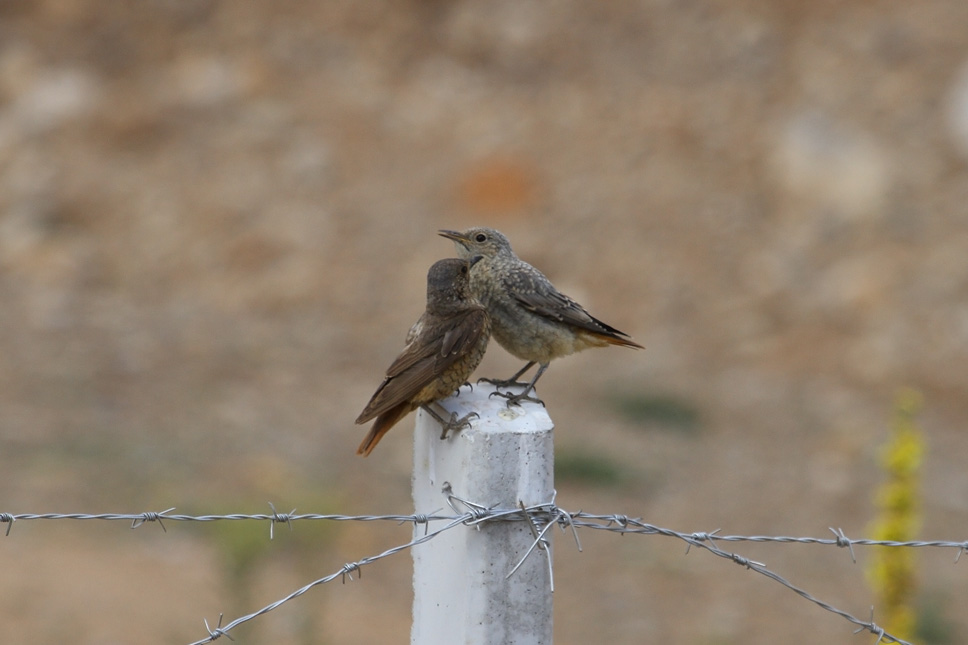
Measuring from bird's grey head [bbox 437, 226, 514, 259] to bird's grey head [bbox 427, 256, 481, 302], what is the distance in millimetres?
1181

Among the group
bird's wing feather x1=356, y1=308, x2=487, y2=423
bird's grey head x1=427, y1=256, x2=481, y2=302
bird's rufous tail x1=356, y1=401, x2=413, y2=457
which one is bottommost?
bird's rufous tail x1=356, y1=401, x2=413, y2=457

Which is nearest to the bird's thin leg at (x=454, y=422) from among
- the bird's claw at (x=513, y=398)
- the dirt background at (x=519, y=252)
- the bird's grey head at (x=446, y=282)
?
the bird's claw at (x=513, y=398)

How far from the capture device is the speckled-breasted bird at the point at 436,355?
381 cm

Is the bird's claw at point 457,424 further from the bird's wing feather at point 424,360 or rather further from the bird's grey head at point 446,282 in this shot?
the bird's grey head at point 446,282

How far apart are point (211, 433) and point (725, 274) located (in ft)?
Result: 19.6

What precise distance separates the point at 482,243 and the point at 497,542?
8.29 ft

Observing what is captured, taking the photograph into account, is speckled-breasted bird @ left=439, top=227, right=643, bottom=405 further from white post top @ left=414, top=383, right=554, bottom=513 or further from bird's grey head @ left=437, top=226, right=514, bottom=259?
white post top @ left=414, top=383, right=554, bottom=513

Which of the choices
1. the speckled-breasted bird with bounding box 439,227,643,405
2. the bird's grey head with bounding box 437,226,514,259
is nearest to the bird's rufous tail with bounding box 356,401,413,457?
the speckled-breasted bird with bounding box 439,227,643,405

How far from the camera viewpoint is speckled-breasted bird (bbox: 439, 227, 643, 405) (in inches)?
199

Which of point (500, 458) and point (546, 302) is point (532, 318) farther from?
point (500, 458)

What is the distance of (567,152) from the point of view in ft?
49.8

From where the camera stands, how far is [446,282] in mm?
4211

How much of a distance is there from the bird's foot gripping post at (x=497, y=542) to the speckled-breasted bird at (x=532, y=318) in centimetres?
174

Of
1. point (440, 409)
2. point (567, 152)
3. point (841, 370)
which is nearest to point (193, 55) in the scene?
point (567, 152)
